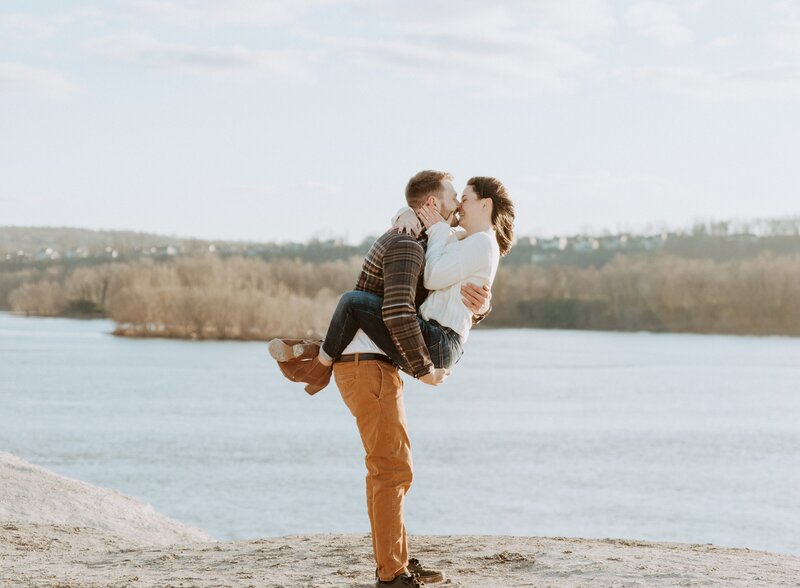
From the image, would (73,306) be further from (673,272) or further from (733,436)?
(733,436)

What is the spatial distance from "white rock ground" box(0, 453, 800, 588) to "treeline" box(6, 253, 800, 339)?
49.1 meters

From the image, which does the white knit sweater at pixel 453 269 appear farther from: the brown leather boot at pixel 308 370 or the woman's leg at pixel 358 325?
the brown leather boot at pixel 308 370

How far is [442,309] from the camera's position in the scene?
17.1 ft

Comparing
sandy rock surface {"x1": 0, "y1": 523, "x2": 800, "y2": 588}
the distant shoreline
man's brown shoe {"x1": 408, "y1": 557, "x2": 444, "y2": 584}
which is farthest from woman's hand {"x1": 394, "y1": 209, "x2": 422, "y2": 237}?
the distant shoreline

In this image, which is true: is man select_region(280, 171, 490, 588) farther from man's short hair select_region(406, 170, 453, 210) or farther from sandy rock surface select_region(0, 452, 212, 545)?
sandy rock surface select_region(0, 452, 212, 545)

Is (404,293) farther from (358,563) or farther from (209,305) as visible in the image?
(209,305)

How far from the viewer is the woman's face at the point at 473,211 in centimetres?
531

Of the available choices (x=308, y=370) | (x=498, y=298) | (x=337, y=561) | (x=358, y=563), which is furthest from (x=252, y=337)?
(x=308, y=370)

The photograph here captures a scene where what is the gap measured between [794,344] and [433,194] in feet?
214

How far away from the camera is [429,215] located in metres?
5.18

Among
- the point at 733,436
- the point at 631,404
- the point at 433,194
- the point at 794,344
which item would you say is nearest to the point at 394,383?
the point at 433,194

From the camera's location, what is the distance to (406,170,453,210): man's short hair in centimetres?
515

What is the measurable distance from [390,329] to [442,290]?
14.2 inches

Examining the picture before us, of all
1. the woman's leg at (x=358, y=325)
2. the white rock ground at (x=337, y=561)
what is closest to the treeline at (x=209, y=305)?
the white rock ground at (x=337, y=561)
